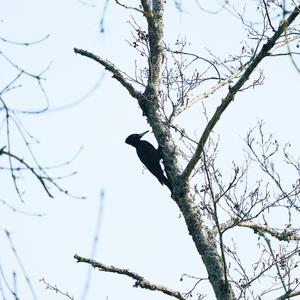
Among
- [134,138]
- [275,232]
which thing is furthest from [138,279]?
[134,138]

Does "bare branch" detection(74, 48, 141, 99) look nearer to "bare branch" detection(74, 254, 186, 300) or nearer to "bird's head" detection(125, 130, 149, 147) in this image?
"bare branch" detection(74, 254, 186, 300)

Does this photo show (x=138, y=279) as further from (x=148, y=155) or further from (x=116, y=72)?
(x=148, y=155)

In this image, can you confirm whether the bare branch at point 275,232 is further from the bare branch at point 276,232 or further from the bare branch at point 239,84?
the bare branch at point 239,84

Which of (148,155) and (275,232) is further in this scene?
(148,155)

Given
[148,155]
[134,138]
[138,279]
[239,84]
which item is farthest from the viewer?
[134,138]

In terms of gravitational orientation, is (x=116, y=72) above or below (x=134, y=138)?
below

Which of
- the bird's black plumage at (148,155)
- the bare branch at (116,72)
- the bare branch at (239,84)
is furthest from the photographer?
the bird's black plumage at (148,155)

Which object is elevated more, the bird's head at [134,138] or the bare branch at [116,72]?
the bird's head at [134,138]

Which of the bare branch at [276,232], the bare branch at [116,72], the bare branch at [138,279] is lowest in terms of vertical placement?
the bare branch at [138,279]

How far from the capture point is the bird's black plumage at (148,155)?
7090 millimetres

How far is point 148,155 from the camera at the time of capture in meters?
7.38

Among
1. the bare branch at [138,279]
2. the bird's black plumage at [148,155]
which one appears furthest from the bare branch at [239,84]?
the bird's black plumage at [148,155]

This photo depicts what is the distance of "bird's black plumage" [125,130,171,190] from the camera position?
23.3 ft

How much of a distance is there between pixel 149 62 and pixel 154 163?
4.41 feet
